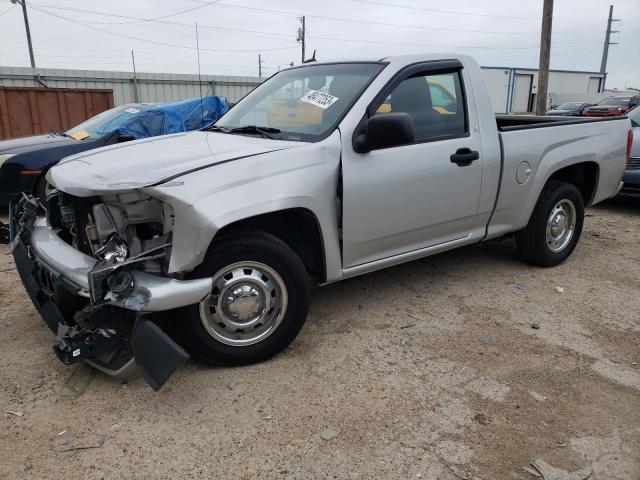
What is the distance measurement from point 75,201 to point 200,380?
1312 millimetres

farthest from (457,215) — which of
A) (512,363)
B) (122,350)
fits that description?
(122,350)

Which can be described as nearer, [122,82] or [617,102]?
[122,82]

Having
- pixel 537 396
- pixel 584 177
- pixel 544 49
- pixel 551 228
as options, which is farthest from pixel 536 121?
pixel 544 49

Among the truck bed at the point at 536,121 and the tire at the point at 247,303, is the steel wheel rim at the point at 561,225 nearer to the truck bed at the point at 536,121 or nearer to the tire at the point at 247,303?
the truck bed at the point at 536,121

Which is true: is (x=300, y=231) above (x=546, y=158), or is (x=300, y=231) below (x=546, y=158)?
below

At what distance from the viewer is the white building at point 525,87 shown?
40.2 metres

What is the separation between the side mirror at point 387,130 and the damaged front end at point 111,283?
1340 mm

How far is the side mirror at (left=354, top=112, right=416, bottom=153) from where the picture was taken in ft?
10.6

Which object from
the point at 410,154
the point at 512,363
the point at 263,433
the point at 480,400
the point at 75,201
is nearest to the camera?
the point at 263,433

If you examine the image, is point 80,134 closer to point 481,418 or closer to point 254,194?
point 254,194

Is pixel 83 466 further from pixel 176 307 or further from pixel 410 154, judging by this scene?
pixel 410 154

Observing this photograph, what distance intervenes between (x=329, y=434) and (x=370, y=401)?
0.37 metres

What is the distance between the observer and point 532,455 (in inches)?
99.4

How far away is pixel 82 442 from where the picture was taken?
2.60m
